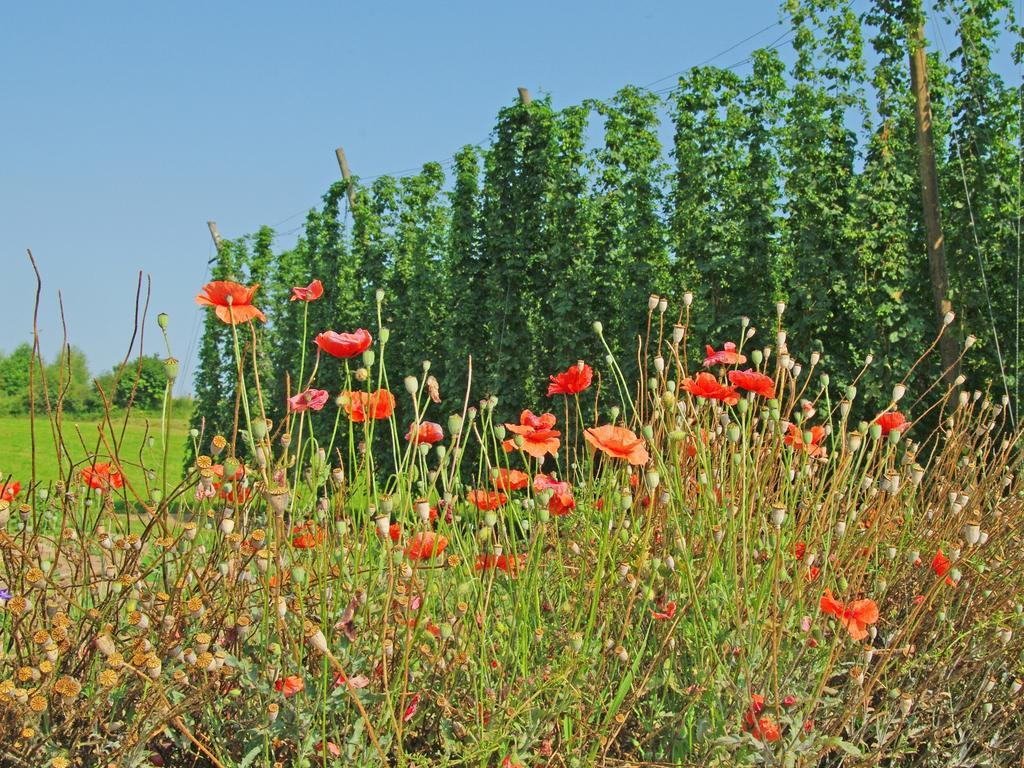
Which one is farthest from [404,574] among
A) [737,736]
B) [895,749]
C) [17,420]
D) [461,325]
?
[17,420]

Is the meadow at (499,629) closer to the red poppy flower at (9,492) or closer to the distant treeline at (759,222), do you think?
the red poppy flower at (9,492)

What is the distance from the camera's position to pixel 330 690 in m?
Result: 1.43

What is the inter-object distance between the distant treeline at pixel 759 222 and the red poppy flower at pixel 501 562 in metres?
3.25

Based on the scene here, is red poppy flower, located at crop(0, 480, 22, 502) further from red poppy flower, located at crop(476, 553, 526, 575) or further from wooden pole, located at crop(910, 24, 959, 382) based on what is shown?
wooden pole, located at crop(910, 24, 959, 382)

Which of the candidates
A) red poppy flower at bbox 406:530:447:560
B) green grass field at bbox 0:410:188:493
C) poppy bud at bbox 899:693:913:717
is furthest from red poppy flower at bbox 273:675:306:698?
green grass field at bbox 0:410:188:493

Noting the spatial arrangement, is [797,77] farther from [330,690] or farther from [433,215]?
[330,690]

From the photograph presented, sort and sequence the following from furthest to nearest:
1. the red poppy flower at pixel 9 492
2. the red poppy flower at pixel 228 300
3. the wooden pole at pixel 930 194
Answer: the wooden pole at pixel 930 194
the red poppy flower at pixel 9 492
the red poppy flower at pixel 228 300

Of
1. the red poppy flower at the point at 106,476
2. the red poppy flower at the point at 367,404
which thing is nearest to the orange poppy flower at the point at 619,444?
the red poppy flower at the point at 367,404

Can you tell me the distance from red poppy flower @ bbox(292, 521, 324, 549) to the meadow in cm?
2

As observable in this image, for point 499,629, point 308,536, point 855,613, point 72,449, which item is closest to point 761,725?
point 855,613

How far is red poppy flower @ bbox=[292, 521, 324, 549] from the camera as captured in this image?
170 cm

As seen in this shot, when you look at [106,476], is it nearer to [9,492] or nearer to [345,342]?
[9,492]

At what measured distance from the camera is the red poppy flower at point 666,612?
5.32 feet

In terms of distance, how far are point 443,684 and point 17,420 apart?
24.5 m
